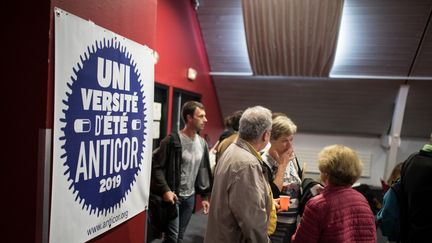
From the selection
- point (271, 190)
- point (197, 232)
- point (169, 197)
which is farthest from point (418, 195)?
point (197, 232)

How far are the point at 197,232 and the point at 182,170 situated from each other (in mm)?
1500

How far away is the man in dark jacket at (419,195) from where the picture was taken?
6.19ft

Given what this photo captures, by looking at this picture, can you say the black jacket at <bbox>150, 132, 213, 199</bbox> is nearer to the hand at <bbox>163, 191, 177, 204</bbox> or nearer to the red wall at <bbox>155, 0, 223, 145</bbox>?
the hand at <bbox>163, 191, 177, 204</bbox>

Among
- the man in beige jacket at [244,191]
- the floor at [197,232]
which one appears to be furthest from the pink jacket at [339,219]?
the floor at [197,232]

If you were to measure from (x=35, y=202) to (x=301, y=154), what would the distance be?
17.1 feet

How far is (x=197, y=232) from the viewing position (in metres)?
3.83

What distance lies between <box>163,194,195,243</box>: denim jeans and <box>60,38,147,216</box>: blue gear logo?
1069 mm

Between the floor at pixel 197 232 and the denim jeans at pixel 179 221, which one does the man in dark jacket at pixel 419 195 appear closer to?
the denim jeans at pixel 179 221

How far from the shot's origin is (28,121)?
1104mm

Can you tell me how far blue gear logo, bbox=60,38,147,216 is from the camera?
3.96ft

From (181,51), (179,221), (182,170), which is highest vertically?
(181,51)

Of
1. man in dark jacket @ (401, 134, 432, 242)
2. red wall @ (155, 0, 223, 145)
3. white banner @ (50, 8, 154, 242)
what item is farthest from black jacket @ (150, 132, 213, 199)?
man in dark jacket @ (401, 134, 432, 242)

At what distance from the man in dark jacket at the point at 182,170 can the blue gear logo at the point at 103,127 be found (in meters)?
0.82

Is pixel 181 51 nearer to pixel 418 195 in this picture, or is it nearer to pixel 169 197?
pixel 169 197
